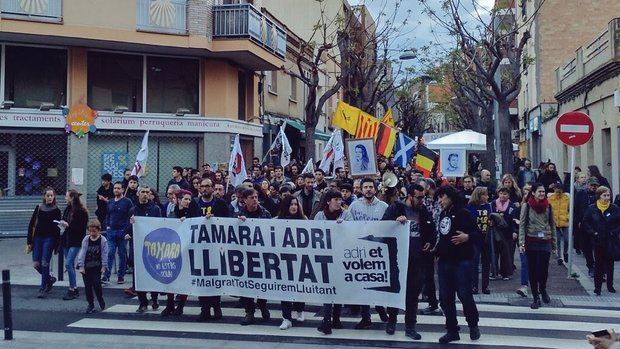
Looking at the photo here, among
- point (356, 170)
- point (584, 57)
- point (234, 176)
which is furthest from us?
point (584, 57)

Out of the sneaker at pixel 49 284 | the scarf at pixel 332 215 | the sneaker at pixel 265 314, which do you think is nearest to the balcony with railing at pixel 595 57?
the scarf at pixel 332 215

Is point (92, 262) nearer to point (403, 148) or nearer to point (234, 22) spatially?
point (403, 148)

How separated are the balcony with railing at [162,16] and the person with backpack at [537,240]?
13.7 m

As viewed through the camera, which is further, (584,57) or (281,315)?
(584,57)

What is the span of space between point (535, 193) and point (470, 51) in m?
13.3

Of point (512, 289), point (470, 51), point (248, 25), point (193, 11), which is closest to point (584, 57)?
point (470, 51)

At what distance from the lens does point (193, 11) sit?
21359 millimetres

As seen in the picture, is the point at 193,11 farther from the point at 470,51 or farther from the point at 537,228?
the point at 537,228

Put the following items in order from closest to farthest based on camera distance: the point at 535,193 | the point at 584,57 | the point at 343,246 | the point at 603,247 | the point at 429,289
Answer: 1. the point at 343,246
2. the point at 429,289
3. the point at 535,193
4. the point at 603,247
5. the point at 584,57

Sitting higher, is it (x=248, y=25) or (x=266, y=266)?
(x=248, y=25)

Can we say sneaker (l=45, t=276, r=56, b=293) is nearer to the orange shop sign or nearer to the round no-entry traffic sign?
the round no-entry traffic sign

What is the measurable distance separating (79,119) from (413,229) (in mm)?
14419

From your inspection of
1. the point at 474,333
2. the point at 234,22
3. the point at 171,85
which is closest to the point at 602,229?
the point at 474,333

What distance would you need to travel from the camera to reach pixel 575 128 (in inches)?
501
